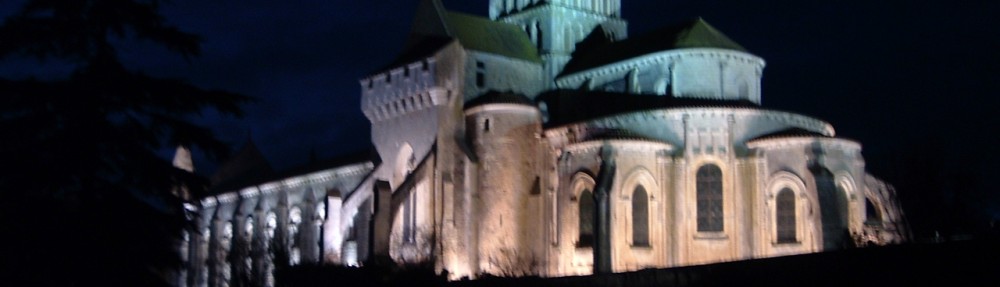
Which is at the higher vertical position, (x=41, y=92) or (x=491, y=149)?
(x=491, y=149)

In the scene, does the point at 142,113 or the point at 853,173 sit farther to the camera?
the point at 853,173

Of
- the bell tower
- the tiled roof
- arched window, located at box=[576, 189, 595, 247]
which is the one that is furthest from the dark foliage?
the bell tower

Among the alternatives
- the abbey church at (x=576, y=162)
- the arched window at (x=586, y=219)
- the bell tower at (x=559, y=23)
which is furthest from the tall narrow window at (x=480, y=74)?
the arched window at (x=586, y=219)

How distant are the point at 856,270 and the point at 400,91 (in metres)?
39.8

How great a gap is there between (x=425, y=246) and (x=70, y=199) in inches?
1509

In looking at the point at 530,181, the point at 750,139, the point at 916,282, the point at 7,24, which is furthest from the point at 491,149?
the point at 7,24

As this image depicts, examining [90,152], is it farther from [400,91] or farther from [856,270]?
[400,91]

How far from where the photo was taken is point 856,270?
22.8 metres

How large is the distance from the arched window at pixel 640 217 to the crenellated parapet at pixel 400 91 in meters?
10.7

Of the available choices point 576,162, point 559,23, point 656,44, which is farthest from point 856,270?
point 559,23

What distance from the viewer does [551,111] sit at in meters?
58.7

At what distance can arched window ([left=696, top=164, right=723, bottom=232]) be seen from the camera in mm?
51156

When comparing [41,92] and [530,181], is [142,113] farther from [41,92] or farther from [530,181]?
[530,181]

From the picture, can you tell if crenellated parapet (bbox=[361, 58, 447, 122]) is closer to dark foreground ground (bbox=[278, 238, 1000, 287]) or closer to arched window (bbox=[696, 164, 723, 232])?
arched window (bbox=[696, 164, 723, 232])
